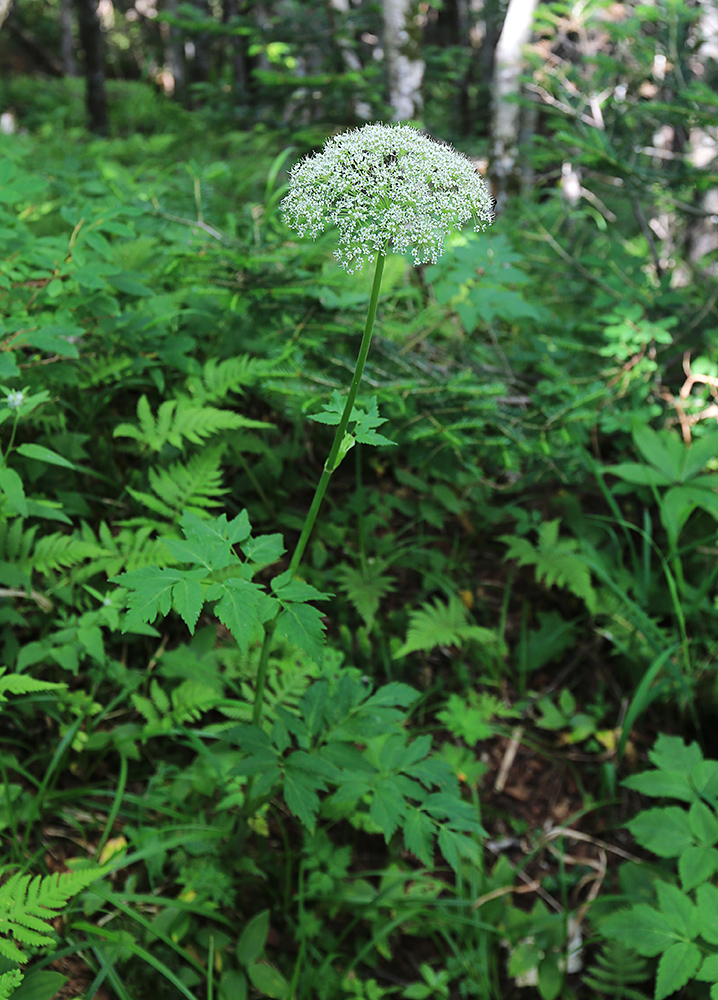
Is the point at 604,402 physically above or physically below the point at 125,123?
below

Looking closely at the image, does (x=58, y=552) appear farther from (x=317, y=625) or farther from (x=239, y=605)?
(x=317, y=625)

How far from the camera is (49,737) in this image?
78.6 inches

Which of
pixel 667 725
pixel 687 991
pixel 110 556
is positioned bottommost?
pixel 687 991

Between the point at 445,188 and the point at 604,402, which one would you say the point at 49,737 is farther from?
the point at 604,402

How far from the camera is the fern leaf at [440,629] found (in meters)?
2.39

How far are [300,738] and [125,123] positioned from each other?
37.8 ft

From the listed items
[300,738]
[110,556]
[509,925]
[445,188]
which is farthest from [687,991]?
[445,188]

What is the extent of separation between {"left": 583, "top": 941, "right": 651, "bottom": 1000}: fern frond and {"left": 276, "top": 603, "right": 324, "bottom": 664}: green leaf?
5.24 feet

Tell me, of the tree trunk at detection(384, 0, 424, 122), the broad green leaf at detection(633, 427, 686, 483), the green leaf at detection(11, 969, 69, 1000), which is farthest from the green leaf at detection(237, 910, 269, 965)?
the tree trunk at detection(384, 0, 424, 122)

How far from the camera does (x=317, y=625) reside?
130cm

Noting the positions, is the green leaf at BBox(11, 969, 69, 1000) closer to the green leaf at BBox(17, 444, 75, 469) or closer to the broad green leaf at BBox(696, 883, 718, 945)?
the green leaf at BBox(17, 444, 75, 469)

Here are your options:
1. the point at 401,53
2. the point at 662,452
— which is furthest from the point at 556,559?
the point at 401,53

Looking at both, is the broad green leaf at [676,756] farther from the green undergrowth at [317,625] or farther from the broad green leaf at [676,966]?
the broad green leaf at [676,966]

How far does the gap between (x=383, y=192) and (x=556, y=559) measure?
1.93 metres
